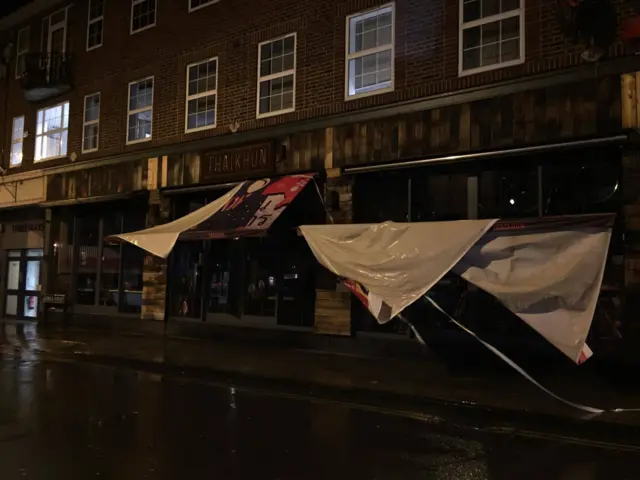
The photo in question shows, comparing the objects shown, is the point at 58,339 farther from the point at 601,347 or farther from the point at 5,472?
the point at 601,347

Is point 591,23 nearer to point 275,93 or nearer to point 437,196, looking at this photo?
point 437,196

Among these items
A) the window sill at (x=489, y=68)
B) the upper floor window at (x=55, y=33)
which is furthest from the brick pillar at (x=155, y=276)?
the window sill at (x=489, y=68)

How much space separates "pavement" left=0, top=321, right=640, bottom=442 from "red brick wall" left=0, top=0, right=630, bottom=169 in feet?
16.5

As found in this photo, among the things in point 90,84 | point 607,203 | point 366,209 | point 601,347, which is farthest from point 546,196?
point 90,84

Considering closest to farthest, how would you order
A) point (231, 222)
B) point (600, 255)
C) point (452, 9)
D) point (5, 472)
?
point (5, 472)
point (600, 255)
point (452, 9)
point (231, 222)

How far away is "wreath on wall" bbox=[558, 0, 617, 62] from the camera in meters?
9.55

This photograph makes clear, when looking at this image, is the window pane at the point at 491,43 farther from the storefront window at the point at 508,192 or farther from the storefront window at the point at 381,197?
the storefront window at the point at 381,197

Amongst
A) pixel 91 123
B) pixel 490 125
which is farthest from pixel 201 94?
pixel 490 125

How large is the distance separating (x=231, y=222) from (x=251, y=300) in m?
2.76

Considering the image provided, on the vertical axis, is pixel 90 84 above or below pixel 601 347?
above

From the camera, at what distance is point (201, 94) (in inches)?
632

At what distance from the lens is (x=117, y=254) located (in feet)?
60.4

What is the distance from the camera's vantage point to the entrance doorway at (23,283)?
21734mm

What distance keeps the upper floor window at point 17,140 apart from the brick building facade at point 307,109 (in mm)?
571
